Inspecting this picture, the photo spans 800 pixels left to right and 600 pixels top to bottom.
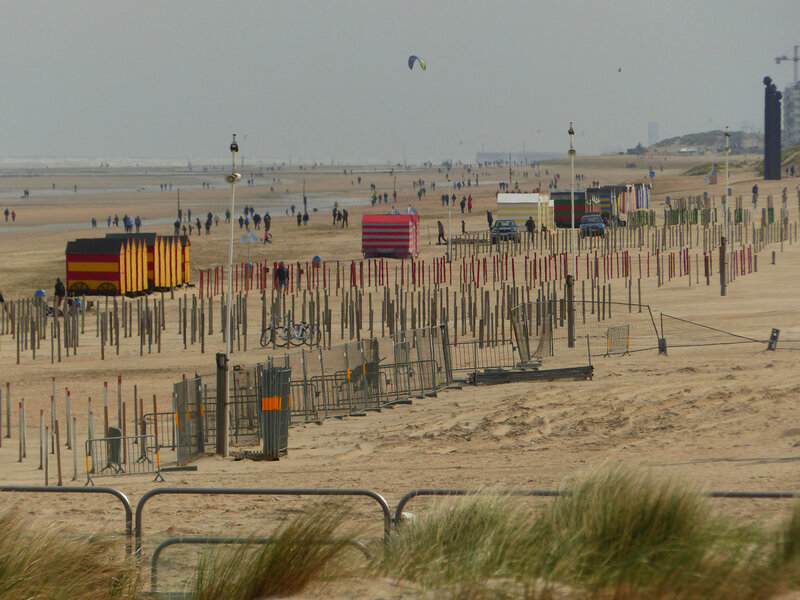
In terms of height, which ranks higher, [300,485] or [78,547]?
[78,547]

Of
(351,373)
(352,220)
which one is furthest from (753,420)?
(352,220)

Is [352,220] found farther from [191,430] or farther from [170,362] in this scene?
[191,430]

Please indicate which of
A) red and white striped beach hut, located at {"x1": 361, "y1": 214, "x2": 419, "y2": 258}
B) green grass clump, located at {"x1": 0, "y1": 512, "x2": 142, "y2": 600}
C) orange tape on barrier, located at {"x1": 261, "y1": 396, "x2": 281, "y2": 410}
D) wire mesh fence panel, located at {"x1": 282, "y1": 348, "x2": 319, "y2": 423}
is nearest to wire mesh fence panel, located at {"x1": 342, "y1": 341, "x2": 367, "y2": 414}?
wire mesh fence panel, located at {"x1": 282, "y1": 348, "x2": 319, "y2": 423}

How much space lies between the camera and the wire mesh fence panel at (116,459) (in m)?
16.9

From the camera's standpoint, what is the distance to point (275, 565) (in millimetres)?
7988

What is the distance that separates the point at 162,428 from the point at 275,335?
9709 mm

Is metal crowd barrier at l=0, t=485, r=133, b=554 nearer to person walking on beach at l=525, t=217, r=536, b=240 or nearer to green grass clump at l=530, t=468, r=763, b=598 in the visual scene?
green grass clump at l=530, t=468, r=763, b=598

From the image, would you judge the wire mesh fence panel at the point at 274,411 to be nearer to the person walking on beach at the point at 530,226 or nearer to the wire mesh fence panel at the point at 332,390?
the wire mesh fence panel at the point at 332,390

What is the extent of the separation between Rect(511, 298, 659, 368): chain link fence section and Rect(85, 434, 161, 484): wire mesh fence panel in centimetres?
905

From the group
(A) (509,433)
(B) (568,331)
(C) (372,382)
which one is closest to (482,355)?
(B) (568,331)

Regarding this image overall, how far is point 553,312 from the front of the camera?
29.1 m

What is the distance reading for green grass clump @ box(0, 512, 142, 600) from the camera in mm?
7969

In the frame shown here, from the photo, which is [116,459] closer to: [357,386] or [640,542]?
[357,386]

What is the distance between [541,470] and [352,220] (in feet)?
225
